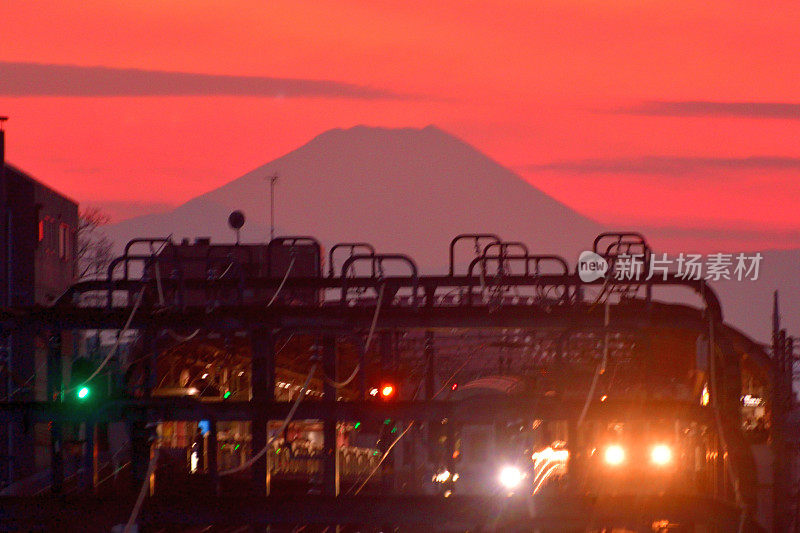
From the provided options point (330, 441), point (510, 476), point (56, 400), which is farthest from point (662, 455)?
point (56, 400)

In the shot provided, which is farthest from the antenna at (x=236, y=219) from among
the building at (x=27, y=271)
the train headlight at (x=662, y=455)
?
the train headlight at (x=662, y=455)

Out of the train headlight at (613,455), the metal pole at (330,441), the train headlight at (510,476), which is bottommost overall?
the train headlight at (510,476)

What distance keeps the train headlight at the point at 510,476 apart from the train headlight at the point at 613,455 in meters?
1.99

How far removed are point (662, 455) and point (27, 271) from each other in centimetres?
1823

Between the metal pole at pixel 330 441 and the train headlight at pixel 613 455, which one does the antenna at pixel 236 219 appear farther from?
the metal pole at pixel 330 441

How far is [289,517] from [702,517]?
385 cm

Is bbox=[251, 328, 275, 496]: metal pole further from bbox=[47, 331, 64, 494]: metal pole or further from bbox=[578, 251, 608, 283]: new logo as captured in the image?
bbox=[578, 251, 608, 283]: new logo

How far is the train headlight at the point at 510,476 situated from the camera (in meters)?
25.2

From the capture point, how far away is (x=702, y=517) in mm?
10406

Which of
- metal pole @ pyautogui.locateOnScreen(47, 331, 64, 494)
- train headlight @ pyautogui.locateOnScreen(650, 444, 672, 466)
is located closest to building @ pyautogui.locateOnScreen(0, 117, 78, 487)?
metal pole @ pyautogui.locateOnScreen(47, 331, 64, 494)

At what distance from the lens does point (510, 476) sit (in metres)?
25.4

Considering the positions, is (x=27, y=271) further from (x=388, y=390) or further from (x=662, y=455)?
(x=662, y=455)

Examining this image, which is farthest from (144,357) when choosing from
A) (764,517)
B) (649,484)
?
(764,517)

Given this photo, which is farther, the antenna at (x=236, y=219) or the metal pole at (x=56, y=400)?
the antenna at (x=236, y=219)
